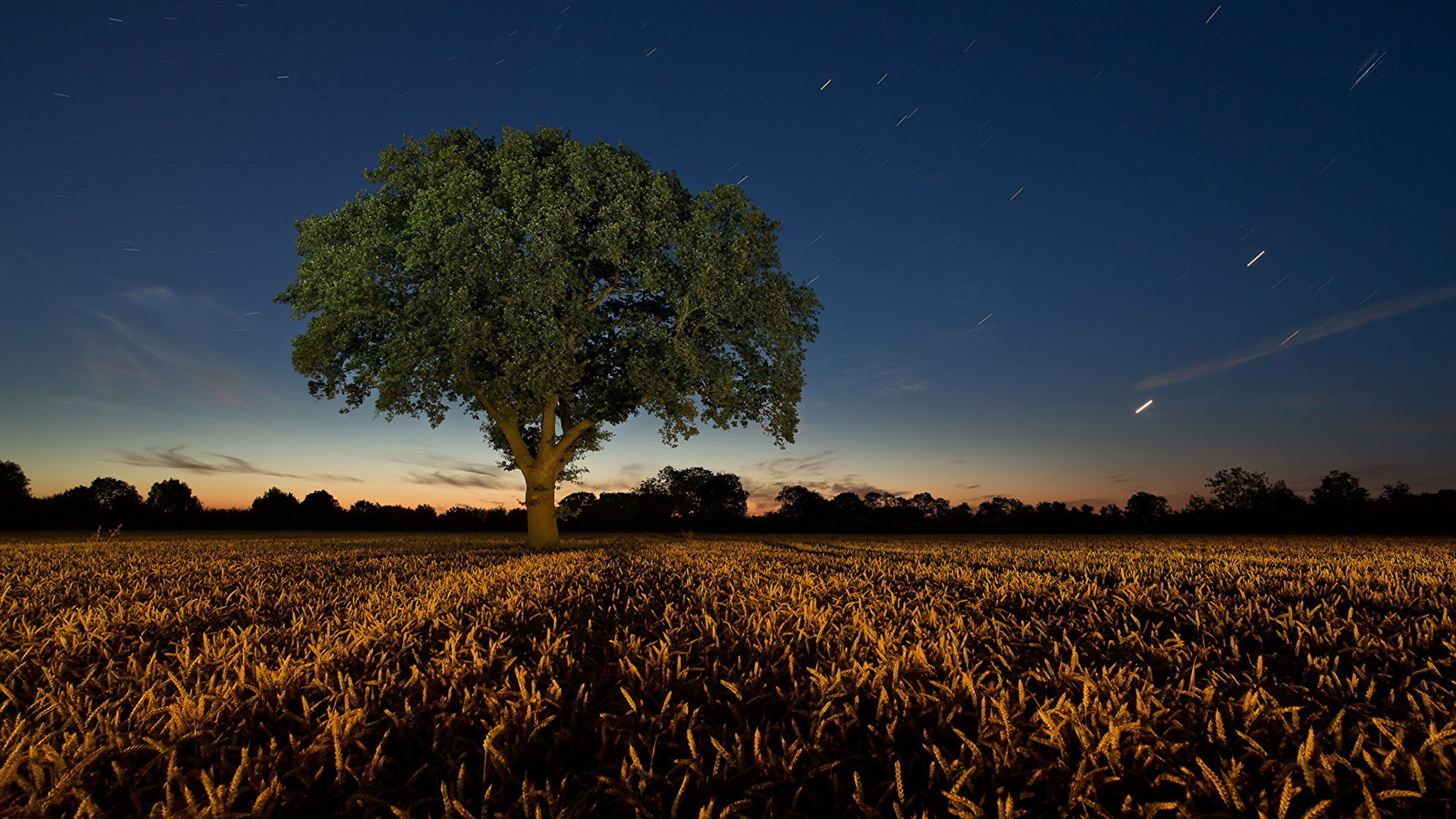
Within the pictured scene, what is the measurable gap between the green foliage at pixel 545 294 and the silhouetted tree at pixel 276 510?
190 feet

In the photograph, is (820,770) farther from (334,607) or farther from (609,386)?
(609,386)

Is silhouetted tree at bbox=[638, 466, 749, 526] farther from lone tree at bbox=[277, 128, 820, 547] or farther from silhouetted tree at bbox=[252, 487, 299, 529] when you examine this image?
lone tree at bbox=[277, 128, 820, 547]

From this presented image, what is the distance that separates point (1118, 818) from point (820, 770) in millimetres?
761

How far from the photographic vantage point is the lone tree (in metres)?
19.5

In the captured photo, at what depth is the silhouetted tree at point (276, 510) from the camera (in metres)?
69.6

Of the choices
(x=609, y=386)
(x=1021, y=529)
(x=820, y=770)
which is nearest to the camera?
(x=820, y=770)

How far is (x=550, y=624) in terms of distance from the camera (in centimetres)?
442

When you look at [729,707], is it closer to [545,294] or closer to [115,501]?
[545,294]

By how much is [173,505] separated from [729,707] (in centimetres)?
10058

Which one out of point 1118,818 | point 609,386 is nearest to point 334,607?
point 1118,818

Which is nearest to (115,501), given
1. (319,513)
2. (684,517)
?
(319,513)

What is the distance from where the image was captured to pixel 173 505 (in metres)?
76.2

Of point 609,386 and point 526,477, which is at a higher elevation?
point 609,386

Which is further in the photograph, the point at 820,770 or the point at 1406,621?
the point at 1406,621
